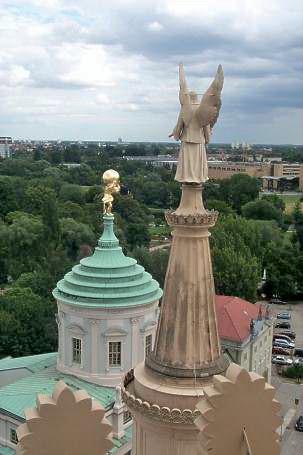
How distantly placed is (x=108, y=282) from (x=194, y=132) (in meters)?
21.6

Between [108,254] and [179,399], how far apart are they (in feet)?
74.0

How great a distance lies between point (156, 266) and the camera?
56406mm

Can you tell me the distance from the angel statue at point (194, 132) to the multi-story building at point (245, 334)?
30.8 metres

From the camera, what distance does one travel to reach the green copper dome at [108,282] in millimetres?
27094

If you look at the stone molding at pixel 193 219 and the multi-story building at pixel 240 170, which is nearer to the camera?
the stone molding at pixel 193 219

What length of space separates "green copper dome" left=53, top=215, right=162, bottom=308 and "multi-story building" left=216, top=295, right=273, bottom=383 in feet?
33.6

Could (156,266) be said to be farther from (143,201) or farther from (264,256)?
(143,201)

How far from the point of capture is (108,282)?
27.6 m

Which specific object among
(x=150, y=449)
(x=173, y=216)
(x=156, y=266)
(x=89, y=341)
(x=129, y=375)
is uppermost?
(x=173, y=216)

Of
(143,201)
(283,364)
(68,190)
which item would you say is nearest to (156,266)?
(283,364)

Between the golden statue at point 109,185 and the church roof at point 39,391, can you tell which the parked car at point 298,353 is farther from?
the golden statue at point 109,185

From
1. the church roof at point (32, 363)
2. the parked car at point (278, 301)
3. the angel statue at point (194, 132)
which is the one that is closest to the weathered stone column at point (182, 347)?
the angel statue at point (194, 132)

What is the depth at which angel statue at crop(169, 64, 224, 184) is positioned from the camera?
638cm

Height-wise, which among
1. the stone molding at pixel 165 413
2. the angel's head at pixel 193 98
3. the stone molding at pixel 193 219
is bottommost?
the stone molding at pixel 165 413
